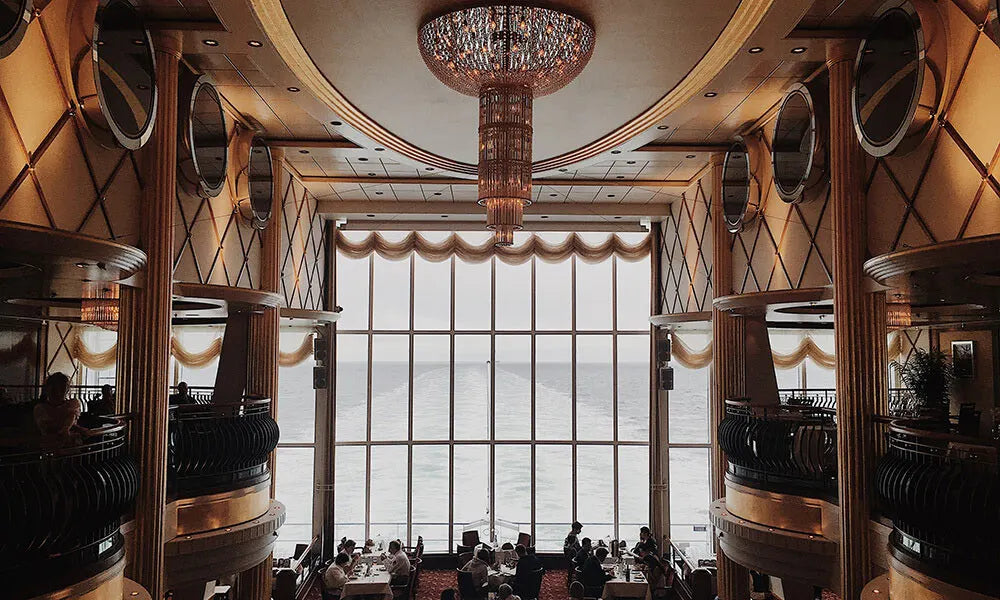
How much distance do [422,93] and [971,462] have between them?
5452 millimetres

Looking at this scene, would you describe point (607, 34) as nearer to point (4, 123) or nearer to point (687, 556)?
point (4, 123)

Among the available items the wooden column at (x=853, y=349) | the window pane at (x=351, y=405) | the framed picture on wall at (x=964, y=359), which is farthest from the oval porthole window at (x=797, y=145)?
the window pane at (x=351, y=405)

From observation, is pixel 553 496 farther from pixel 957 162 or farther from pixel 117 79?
pixel 117 79

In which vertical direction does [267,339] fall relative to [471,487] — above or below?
above

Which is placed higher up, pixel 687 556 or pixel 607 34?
pixel 607 34

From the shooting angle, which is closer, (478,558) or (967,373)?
(967,373)

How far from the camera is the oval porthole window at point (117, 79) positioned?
494cm

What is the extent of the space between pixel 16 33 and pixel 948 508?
18.7 feet

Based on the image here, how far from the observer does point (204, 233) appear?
7328 mm

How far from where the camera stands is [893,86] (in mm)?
5223

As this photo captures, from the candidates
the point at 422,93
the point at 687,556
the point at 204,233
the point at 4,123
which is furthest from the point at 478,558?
the point at 4,123

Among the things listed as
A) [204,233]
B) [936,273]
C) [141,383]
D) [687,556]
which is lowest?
[687,556]

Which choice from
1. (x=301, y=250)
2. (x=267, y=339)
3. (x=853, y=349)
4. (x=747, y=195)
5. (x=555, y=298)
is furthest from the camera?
(x=555, y=298)

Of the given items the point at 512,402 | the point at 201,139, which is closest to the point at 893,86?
the point at 201,139
